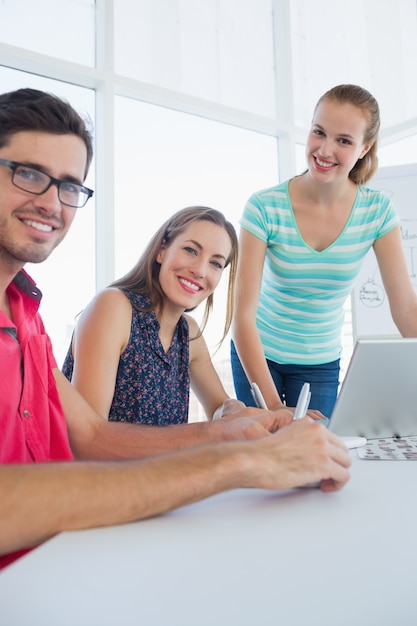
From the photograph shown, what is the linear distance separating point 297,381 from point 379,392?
0.83m

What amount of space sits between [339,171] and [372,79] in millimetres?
2341

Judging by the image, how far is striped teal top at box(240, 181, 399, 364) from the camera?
1720 mm

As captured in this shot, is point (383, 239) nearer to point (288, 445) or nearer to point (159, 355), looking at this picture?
point (159, 355)

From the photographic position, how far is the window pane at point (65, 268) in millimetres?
2889

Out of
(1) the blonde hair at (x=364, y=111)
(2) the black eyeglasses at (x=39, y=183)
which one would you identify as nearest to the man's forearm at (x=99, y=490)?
(2) the black eyeglasses at (x=39, y=183)

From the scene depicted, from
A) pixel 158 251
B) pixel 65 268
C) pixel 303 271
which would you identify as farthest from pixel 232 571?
pixel 65 268

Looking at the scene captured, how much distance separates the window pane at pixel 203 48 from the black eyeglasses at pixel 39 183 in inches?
91.7

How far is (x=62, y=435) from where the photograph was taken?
3.31 ft

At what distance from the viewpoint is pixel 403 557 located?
474mm

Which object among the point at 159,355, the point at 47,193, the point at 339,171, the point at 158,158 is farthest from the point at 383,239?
the point at 158,158

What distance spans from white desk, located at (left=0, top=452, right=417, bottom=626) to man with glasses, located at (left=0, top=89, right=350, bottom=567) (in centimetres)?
3

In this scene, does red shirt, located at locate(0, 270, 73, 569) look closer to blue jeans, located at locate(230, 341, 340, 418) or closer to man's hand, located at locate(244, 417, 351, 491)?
man's hand, located at locate(244, 417, 351, 491)

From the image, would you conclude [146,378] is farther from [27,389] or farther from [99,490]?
[99,490]

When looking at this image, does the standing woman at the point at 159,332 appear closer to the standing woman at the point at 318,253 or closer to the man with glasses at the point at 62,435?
the standing woman at the point at 318,253
